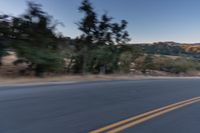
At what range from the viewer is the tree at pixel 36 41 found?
818 inches

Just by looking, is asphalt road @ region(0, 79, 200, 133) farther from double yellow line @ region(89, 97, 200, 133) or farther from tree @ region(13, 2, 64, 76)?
tree @ region(13, 2, 64, 76)

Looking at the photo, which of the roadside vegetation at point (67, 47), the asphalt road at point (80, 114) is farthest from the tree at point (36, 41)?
the asphalt road at point (80, 114)

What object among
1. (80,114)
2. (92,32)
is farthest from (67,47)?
(80,114)

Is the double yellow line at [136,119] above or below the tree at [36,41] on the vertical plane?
below

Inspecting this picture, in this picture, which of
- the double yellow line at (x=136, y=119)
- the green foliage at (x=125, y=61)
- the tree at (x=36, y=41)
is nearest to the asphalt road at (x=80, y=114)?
the double yellow line at (x=136, y=119)

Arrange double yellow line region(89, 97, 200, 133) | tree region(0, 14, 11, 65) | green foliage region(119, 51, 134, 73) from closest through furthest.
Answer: double yellow line region(89, 97, 200, 133), tree region(0, 14, 11, 65), green foliage region(119, 51, 134, 73)

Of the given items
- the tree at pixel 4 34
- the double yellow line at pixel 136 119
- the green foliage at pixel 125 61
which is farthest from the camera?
the green foliage at pixel 125 61

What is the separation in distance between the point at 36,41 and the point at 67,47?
11.1ft

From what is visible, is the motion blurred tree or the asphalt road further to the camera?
the motion blurred tree

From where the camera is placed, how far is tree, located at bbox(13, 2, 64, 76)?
2078cm

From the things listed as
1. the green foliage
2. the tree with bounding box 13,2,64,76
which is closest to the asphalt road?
the tree with bounding box 13,2,64,76

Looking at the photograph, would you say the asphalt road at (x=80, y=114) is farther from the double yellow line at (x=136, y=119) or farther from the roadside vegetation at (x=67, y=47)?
the roadside vegetation at (x=67, y=47)

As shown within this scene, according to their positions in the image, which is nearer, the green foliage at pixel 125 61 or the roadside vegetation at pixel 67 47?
the roadside vegetation at pixel 67 47

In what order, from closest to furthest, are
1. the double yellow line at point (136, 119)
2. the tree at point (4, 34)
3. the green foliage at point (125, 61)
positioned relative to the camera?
the double yellow line at point (136, 119) → the tree at point (4, 34) → the green foliage at point (125, 61)
